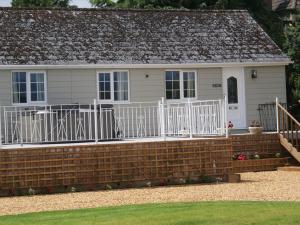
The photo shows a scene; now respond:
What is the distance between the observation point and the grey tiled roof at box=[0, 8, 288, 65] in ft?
79.0

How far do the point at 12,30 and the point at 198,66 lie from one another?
661cm

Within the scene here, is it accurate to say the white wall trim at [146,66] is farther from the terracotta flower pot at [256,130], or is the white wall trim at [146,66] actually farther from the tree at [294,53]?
the tree at [294,53]

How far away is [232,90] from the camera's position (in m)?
26.3

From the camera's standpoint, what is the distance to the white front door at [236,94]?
2612 centimetres

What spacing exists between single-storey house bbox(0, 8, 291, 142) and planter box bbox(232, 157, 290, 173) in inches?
201

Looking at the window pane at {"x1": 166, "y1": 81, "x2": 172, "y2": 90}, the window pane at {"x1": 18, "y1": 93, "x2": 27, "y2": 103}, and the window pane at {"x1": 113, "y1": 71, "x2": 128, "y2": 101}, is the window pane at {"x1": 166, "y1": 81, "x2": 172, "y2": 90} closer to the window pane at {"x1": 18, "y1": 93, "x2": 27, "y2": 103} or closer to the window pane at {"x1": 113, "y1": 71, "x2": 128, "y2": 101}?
the window pane at {"x1": 113, "y1": 71, "x2": 128, "y2": 101}

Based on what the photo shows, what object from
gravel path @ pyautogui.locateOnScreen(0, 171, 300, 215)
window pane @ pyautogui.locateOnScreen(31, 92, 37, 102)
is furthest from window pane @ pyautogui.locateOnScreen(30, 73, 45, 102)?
gravel path @ pyautogui.locateOnScreen(0, 171, 300, 215)

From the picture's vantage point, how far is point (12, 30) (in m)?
24.5

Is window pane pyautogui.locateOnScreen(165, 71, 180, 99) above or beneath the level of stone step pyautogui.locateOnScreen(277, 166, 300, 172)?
above

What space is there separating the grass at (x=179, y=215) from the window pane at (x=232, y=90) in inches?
524

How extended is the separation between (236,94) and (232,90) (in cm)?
22

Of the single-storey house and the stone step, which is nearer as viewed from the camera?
the stone step

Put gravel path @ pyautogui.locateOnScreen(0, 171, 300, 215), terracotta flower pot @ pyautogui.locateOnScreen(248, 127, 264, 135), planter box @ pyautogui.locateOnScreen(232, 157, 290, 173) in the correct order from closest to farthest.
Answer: gravel path @ pyautogui.locateOnScreen(0, 171, 300, 215), planter box @ pyautogui.locateOnScreen(232, 157, 290, 173), terracotta flower pot @ pyautogui.locateOnScreen(248, 127, 264, 135)

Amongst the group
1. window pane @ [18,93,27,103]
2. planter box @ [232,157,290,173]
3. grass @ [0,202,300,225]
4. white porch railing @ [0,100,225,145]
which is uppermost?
window pane @ [18,93,27,103]
